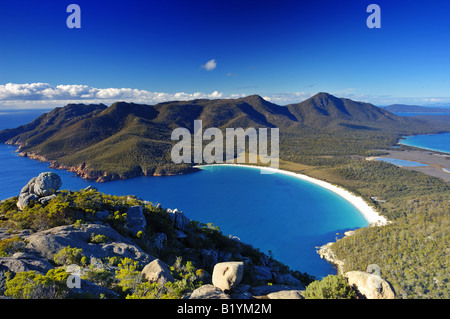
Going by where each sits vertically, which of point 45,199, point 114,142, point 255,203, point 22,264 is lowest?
point 255,203

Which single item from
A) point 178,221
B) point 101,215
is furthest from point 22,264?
point 178,221

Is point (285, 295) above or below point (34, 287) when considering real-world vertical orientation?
below

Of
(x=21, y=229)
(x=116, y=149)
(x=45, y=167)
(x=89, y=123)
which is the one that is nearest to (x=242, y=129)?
(x=116, y=149)

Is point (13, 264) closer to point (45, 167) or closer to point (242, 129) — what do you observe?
point (45, 167)

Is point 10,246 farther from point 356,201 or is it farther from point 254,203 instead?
point 356,201

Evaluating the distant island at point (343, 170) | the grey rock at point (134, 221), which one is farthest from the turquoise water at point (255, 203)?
the grey rock at point (134, 221)

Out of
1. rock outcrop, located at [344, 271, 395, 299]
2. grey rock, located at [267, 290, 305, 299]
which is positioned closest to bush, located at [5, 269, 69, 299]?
grey rock, located at [267, 290, 305, 299]

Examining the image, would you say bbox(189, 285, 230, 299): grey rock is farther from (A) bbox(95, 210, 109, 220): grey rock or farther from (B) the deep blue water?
(B) the deep blue water
